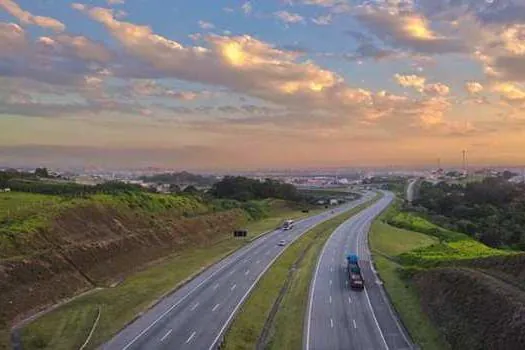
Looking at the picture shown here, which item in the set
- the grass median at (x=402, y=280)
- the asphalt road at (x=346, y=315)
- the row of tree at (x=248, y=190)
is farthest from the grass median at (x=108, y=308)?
the row of tree at (x=248, y=190)

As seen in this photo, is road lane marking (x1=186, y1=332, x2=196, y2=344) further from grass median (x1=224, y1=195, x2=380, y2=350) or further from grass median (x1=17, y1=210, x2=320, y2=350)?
grass median (x1=17, y1=210, x2=320, y2=350)

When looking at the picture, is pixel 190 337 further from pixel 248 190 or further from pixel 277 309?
pixel 248 190

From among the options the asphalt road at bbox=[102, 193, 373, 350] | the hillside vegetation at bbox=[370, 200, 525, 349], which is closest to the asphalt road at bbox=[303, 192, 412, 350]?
the hillside vegetation at bbox=[370, 200, 525, 349]

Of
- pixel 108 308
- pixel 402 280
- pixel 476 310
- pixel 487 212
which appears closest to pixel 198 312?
pixel 108 308

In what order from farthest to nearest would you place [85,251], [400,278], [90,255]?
1. [400,278]
2. [90,255]
3. [85,251]

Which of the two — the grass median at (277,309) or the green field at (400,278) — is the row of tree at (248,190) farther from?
the grass median at (277,309)

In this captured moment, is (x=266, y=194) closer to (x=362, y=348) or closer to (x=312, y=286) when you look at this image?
(x=312, y=286)
